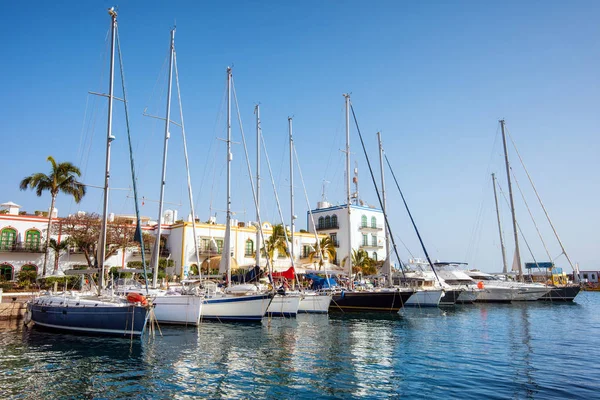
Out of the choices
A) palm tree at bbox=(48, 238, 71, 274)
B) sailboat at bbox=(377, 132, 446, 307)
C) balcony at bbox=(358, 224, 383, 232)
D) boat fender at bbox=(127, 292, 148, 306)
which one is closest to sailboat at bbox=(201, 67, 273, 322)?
boat fender at bbox=(127, 292, 148, 306)

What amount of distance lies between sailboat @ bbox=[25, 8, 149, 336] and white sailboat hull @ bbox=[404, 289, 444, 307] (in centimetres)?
2405

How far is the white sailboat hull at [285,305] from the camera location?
27.8 m

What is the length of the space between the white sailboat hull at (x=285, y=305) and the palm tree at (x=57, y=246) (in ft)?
70.3

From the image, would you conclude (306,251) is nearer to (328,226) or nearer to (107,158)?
(328,226)

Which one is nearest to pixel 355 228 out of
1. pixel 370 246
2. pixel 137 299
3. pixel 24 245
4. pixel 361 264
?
pixel 370 246

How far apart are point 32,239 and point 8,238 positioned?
179cm

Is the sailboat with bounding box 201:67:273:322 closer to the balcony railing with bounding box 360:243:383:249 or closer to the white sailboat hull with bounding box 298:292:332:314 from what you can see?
the white sailboat hull with bounding box 298:292:332:314

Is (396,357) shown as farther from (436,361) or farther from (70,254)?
(70,254)

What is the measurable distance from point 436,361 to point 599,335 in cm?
1214

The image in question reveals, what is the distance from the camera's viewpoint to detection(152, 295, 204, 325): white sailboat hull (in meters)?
22.7

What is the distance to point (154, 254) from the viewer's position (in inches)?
964

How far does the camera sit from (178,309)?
2298cm

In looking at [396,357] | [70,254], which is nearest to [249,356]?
[396,357]

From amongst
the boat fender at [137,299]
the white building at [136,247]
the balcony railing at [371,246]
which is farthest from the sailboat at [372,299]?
the balcony railing at [371,246]
